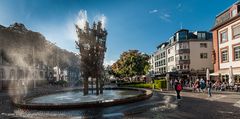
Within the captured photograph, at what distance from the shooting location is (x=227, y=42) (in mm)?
35594

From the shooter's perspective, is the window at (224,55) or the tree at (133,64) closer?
the window at (224,55)

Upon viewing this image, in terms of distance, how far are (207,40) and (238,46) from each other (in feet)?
88.8

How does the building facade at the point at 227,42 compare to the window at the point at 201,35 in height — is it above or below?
below

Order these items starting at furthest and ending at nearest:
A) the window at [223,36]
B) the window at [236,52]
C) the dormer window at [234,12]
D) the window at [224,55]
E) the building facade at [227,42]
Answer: the window at [223,36] < the window at [224,55] < the dormer window at [234,12] < the building facade at [227,42] < the window at [236,52]

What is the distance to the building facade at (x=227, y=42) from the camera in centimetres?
3306

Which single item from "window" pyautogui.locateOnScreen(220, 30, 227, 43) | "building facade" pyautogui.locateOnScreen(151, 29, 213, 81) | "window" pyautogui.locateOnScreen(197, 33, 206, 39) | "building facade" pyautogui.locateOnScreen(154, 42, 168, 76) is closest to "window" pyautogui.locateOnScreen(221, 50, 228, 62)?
"window" pyautogui.locateOnScreen(220, 30, 227, 43)

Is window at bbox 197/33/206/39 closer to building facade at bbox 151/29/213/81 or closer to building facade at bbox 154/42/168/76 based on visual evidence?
building facade at bbox 151/29/213/81

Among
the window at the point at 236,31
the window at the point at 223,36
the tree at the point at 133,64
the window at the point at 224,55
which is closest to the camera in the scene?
the window at the point at 236,31

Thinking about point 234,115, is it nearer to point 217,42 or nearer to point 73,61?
point 217,42

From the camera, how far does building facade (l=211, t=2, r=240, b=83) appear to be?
3306cm

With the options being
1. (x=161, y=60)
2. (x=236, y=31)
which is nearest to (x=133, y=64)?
(x=161, y=60)

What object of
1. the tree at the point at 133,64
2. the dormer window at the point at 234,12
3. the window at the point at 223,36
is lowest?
the tree at the point at 133,64

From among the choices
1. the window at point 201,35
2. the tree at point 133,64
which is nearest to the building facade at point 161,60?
the tree at point 133,64

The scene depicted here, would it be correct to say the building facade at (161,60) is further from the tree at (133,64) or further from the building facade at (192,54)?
the building facade at (192,54)
